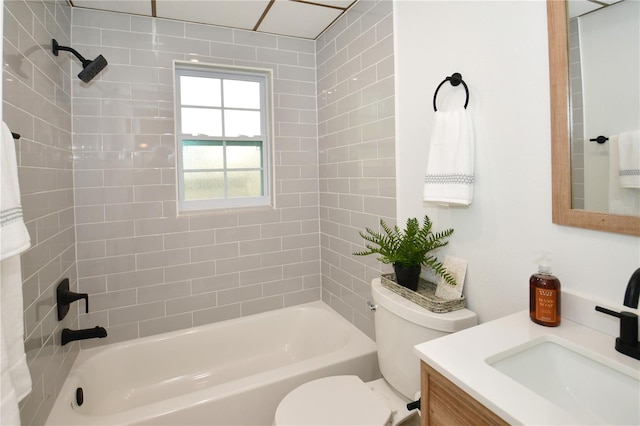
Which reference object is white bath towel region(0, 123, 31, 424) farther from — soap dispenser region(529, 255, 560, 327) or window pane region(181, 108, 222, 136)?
window pane region(181, 108, 222, 136)

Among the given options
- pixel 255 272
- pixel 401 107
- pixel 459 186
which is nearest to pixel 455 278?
pixel 459 186

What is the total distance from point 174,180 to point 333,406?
1.70 meters

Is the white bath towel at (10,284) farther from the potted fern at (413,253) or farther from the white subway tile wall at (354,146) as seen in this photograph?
the white subway tile wall at (354,146)

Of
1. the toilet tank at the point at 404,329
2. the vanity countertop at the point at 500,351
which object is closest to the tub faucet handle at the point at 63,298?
the toilet tank at the point at 404,329

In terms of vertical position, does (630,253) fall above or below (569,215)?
below

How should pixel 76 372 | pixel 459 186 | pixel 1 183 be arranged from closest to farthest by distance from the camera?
pixel 1 183
pixel 459 186
pixel 76 372

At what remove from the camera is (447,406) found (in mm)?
860

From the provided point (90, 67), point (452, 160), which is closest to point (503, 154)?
point (452, 160)

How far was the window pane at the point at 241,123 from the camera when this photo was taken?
2.54m

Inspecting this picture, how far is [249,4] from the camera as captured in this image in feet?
6.73

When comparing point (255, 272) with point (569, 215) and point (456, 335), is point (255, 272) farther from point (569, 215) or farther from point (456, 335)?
point (569, 215)

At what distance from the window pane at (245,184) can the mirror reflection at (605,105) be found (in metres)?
2.05

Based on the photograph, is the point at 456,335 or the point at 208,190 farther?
the point at 208,190

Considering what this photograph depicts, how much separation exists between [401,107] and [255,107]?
1295 millimetres
